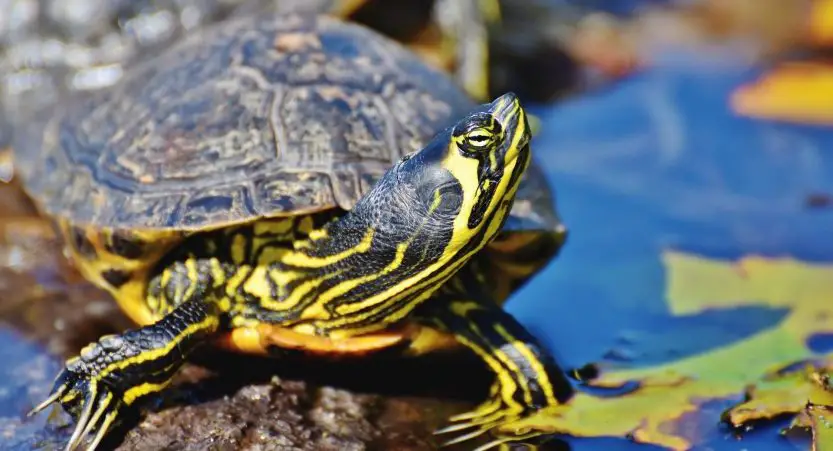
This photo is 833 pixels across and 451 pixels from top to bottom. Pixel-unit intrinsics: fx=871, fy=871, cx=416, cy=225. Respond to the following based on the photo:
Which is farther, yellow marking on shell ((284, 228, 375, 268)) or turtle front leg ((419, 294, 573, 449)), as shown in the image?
turtle front leg ((419, 294, 573, 449))

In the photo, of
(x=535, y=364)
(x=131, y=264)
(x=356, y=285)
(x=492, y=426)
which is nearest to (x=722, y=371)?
(x=535, y=364)

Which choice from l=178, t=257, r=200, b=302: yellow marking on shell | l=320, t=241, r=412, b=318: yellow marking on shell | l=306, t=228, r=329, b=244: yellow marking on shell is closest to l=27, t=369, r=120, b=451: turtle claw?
l=178, t=257, r=200, b=302: yellow marking on shell

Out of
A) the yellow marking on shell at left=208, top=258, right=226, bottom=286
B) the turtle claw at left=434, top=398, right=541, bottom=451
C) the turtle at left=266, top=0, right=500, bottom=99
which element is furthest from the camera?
the turtle at left=266, top=0, right=500, bottom=99

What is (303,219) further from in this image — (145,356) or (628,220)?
(628,220)

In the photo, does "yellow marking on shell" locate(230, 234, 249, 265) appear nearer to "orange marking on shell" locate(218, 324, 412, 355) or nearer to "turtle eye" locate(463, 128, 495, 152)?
"orange marking on shell" locate(218, 324, 412, 355)

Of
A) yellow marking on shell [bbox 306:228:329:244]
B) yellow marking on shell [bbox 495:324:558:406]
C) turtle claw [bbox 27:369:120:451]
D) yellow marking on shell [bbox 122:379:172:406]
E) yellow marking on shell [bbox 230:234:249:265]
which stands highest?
yellow marking on shell [bbox 306:228:329:244]

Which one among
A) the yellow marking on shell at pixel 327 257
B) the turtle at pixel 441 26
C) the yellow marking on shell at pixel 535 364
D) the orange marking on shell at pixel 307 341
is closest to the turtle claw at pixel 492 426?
the yellow marking on shell at pixel 535 364

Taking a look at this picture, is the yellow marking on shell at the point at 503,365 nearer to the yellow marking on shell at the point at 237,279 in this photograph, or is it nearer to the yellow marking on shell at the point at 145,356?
the yellow marking on shell at the point at 237,279

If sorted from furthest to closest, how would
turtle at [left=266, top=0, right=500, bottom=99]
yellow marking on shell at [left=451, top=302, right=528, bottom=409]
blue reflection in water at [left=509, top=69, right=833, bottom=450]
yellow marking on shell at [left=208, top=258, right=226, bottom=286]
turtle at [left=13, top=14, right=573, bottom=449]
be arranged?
turtle at [left=266, top=0, right=500, bottom=99] < blue reflection in water at [left=509, top=69, right=833, bottom=450] < yellow marking on shell at [left=208, top=258, right=226, bottom=286] < yellow marking on shell at [left=451, top=302, right=528, bottom=409] < turtle at [left=13, top=14, right=573, bottom=449]
